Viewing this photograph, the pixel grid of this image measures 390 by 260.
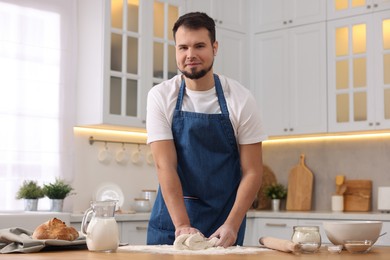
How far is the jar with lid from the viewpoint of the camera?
7.08 feet

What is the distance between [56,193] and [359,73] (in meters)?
2.40

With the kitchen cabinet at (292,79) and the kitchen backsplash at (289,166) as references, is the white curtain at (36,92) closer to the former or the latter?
the kitchen backsplash at (289,166)

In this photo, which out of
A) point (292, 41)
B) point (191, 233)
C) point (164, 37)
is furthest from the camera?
point (292, 41)

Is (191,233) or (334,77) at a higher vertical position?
(334,77)

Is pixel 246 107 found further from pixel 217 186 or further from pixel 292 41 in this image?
pixel 292 41

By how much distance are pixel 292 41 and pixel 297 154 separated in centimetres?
94

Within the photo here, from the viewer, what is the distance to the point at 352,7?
17.5ft

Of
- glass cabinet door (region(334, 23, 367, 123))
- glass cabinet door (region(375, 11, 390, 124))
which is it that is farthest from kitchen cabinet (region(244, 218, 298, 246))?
glass cabinet door (region(375, 11, 390, 124))

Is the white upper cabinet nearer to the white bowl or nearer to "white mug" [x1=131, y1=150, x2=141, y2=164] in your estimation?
"white mug" [x1=131, y1=150, x2=141, y2=164]

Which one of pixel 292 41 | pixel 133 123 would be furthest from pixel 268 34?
pixel 133 123

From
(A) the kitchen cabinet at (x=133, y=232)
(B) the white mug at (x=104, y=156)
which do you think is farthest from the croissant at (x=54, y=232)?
(B) the white mug at (x=104, y=156)

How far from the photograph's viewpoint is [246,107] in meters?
2.62

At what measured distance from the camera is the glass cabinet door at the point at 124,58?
4.90 m

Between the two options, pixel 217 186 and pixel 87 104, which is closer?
pixel 217 186
